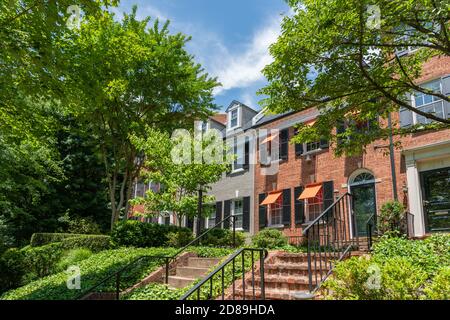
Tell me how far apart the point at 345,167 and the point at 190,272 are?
811 cm

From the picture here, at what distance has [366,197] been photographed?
13273 mm

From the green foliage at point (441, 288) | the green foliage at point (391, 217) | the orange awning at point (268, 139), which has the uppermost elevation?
the orange awning at point (268, 139)

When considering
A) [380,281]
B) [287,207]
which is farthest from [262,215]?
[380,281]

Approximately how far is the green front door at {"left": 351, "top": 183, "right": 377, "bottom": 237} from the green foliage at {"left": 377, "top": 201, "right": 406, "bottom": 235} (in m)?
1.40

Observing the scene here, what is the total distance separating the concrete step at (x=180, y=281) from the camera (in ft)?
25.9

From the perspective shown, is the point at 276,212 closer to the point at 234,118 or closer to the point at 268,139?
the point at 268,139

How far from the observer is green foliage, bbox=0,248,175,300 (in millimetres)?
8516

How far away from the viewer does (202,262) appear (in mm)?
9078

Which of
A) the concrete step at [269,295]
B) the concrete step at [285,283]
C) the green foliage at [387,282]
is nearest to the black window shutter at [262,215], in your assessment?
the concrete step at [285,283]

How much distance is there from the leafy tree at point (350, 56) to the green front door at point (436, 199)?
5136 millimetres

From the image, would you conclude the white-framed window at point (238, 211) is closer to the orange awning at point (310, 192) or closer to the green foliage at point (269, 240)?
the orange awning at point (310, 192)

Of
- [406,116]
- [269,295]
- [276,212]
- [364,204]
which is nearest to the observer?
[269,295]

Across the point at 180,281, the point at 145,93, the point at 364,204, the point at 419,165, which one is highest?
the point at 145,93

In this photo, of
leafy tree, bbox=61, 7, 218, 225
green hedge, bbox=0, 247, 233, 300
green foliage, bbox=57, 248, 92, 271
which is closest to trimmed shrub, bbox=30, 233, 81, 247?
leafy tree, bbox=61, 7, 218, 225
